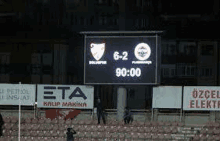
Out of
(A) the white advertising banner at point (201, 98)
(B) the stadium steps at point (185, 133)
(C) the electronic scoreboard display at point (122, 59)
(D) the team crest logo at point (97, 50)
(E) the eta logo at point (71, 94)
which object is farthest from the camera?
(E) the eta logo at point (71, 94)

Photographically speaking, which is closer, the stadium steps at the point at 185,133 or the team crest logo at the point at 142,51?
the team crest logo at the point at 142,51

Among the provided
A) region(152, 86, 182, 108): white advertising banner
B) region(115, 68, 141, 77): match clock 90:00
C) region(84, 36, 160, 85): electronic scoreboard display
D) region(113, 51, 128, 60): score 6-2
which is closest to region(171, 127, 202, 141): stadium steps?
region(152, 86, 182, 108): white advertising banner

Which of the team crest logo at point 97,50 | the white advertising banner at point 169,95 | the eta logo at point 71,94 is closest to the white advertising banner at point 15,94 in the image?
the eta logo at point 71,94

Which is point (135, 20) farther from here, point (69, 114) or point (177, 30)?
point (69, 114)

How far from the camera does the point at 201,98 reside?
17.7 meters

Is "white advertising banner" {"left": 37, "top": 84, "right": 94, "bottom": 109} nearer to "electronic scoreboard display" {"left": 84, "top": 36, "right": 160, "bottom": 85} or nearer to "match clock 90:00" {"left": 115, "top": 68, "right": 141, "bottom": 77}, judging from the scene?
"electronic scoreboard display" {"left": 84, "top": 36, "right": 160, "bottom": 85}

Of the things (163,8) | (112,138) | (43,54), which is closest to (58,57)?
(43,54)

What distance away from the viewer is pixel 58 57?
37.1 m

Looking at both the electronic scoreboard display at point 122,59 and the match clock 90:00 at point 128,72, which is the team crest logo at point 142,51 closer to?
the electronic scoreboard display at point 122,59

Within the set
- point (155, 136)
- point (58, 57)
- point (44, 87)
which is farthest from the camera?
point (58, 57)

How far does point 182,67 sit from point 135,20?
684 cm

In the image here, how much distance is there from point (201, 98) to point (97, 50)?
218 inches

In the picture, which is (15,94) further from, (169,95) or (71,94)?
(169,95)

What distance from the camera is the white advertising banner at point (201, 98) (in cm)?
1767
